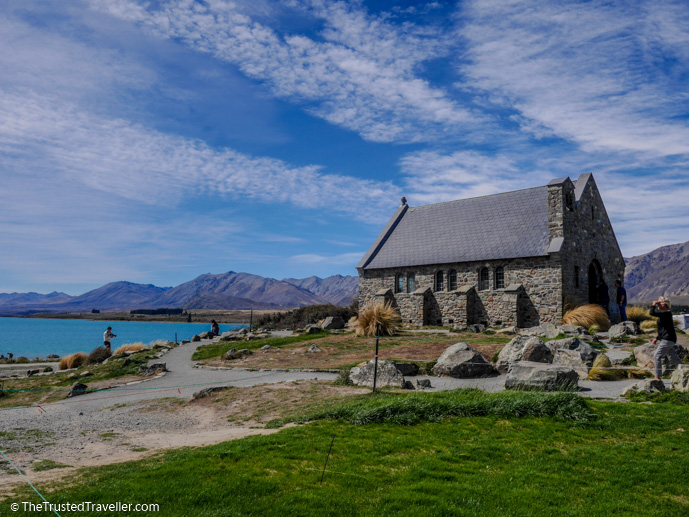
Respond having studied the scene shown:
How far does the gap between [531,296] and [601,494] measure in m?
23.9

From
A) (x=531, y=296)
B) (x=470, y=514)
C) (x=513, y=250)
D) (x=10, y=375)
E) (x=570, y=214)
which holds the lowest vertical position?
(x=10, y=375)

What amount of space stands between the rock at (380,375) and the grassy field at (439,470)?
401cm

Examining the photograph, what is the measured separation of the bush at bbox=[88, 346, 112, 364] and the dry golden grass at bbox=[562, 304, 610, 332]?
2732cm

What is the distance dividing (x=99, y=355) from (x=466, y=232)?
25735mm

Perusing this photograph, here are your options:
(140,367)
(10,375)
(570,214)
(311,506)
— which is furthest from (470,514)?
(10,375)

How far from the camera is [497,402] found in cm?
1016

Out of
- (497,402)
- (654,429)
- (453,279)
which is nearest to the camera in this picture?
(654,429)

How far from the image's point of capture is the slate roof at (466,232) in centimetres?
3042

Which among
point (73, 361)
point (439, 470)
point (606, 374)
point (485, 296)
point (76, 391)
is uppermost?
point (485, 296)

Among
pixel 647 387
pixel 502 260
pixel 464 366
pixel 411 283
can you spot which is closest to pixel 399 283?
pixel 411 283

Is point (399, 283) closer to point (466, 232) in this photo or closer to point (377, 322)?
→ point (466, 232)

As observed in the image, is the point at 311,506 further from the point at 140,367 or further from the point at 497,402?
the point at 140,367

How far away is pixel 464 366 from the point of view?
14969 mm

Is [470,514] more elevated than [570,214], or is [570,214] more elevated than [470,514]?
[570,214]
